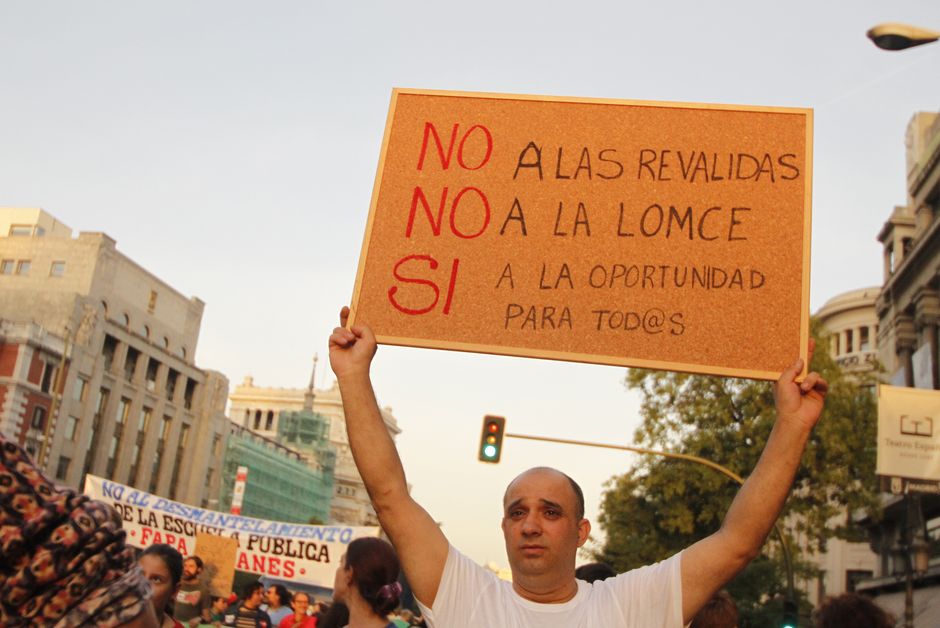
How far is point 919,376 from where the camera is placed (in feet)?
99.0

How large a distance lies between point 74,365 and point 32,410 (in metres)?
4.16

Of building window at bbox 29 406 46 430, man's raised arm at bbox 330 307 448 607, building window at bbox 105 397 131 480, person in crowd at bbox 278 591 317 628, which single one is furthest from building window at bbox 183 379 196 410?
man's raised arm at bbox 330 307 448 607

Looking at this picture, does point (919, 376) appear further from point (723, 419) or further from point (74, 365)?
point (74, 365)

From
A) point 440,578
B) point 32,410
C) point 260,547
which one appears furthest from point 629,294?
point 32,410

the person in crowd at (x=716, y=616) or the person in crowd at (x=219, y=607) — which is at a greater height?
the person in crowd at (x=716, y=616)

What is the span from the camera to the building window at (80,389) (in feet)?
194

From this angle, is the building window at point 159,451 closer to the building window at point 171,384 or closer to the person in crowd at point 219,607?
the building window at point 171,384

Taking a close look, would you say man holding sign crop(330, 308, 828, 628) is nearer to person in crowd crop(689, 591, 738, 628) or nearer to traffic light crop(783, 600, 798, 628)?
person in crowd crop(689, 591, 738, 628)

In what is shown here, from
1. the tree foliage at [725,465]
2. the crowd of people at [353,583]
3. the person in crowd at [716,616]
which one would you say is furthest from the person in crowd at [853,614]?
the tree foliage at [725,465]

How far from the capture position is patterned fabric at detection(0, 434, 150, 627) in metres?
1.95

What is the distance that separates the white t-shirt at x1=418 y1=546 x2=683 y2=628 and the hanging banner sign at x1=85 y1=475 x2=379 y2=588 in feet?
45.0

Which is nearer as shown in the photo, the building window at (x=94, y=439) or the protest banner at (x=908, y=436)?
the protest banner at (x=908, y=436)

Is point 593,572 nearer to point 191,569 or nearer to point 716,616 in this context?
point 716,616

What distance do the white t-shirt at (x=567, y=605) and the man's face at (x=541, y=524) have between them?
0.11m
